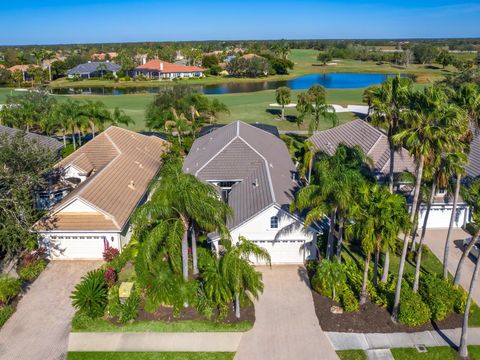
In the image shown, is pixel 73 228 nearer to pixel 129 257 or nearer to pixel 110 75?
pixel 129 257

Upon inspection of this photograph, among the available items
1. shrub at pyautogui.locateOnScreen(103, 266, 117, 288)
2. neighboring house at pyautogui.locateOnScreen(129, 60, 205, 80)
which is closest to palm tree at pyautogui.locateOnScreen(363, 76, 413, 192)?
shrub at pyautogui.locateOnScreen(103, 266, 117, 288)

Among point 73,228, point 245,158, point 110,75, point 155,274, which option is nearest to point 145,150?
point 245,158

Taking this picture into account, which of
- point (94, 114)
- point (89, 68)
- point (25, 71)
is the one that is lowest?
point (94, 114)

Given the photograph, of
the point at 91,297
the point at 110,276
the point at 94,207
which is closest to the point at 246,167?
the point at 94,207

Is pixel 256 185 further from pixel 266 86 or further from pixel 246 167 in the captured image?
pixel 266 86

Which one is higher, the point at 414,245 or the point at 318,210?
the point at 318,210

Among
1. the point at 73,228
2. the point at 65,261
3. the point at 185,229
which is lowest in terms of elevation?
the point at 65,261

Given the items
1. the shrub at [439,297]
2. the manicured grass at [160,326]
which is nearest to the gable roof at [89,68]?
the manicured grass at [160,326]
